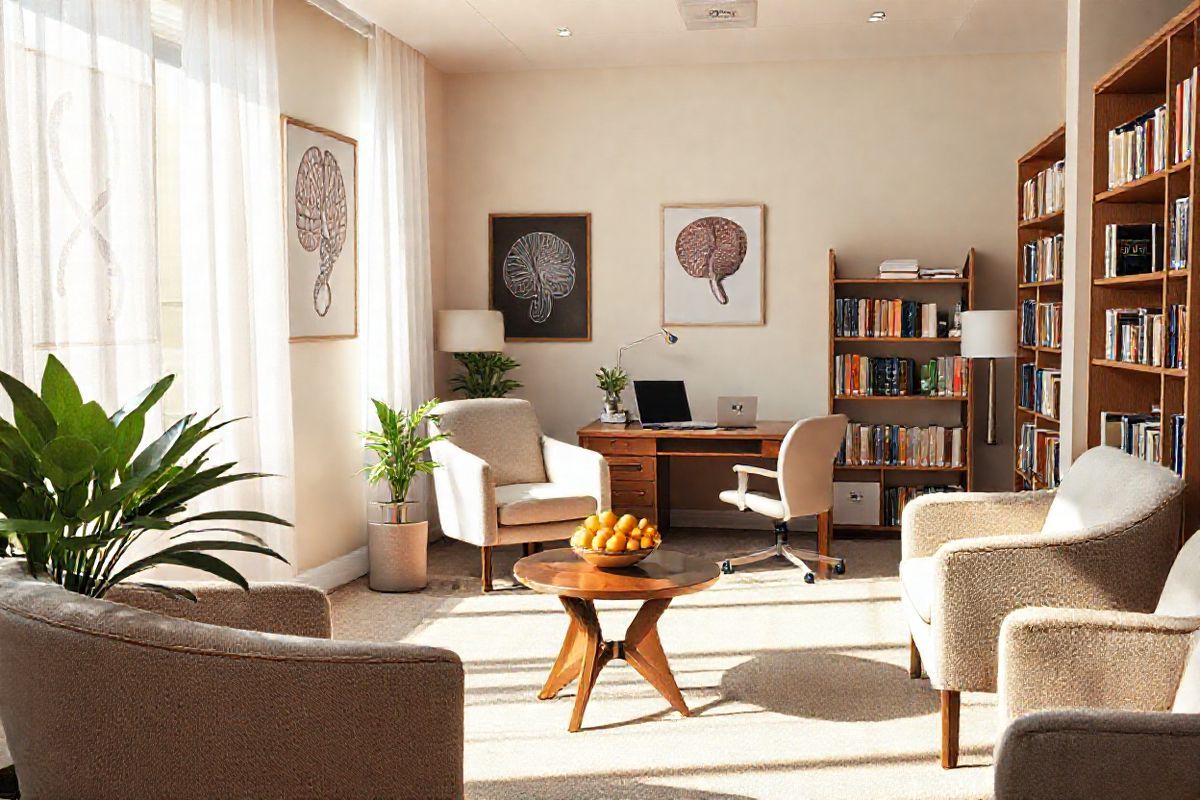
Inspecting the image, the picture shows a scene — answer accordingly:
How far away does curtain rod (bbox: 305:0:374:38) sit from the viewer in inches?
215

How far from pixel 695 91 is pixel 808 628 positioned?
3550mm

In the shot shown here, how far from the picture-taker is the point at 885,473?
22.7 feet

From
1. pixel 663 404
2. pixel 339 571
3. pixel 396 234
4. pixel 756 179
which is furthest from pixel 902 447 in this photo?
pixel 339 571

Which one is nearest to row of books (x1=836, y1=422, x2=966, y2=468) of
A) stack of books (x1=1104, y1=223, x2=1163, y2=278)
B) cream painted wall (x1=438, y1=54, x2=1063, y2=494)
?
cream painted wall (x1=438, y1=54, x2=1063, y2=494)

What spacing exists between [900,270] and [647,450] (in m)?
Result: 1.78

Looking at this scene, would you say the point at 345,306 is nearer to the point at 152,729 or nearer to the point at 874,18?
the point at 874,18

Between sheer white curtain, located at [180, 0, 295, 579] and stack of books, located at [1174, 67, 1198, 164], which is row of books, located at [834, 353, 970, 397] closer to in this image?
stack of books, located at [1174, 67, 1198, 164]

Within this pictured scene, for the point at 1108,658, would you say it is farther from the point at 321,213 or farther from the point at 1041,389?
the point at 321,213

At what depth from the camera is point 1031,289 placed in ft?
20.6

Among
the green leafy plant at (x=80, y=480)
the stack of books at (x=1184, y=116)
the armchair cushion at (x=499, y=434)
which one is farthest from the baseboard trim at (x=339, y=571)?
the stack of books at (x=1184, y=116)

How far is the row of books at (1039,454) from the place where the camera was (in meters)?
5.35

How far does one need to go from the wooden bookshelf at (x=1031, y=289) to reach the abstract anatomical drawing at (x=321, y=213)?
346cm

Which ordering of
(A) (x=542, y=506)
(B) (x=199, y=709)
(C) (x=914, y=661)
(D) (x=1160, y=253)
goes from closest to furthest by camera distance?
(B) (x=199, y=709), (D) (x=1160, y=253), (C) (x=914, y=661), (A) (x=542, y=506)

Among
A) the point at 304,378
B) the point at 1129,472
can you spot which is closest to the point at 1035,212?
the point at 1129,472
